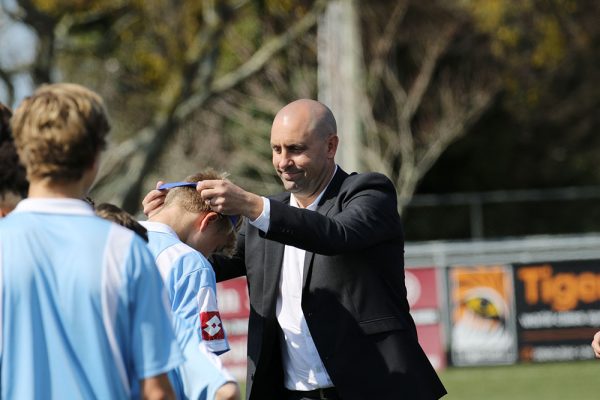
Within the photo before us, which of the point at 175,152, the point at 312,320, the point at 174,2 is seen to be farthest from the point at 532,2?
the point at 312,320

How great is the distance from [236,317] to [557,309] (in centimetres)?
490

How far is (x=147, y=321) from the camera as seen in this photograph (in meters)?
3.27

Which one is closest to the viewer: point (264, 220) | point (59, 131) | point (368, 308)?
point (59, 131)

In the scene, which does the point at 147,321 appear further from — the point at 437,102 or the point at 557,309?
the point at 437,102

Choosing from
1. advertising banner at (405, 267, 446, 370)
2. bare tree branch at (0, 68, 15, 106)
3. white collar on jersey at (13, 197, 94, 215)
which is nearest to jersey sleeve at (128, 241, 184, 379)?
white collar on jersey at (13, 197, 94, 215)

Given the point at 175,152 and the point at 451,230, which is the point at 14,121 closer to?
the point at 451,230

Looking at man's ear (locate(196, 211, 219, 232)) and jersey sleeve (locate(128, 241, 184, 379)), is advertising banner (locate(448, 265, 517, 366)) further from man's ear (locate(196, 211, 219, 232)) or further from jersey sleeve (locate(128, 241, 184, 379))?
jersey sleeve (locate(128, 241, 184, 379))

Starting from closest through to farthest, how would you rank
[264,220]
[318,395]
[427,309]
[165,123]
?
[264,220] → [318,395] → [427,309] → [165,123]

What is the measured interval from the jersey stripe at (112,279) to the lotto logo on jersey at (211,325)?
1.29 metres

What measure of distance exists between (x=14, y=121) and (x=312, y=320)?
6.84 ft

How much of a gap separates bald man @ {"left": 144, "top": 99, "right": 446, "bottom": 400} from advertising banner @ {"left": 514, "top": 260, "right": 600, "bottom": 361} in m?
13.1

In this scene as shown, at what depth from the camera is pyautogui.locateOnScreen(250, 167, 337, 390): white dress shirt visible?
511 centimetres

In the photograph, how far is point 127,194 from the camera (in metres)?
18.4

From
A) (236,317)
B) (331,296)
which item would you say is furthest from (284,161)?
(236,317)
